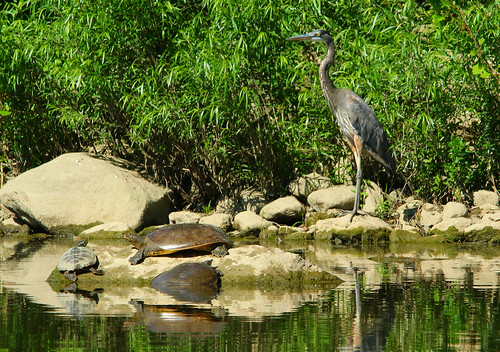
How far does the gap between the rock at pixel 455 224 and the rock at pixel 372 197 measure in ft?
3.90

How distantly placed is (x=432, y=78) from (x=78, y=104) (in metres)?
6.29

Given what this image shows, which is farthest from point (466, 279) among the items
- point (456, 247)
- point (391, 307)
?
point (456, 247)

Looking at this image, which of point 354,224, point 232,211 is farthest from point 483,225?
point 232,211

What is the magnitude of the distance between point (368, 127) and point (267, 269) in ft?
14.8

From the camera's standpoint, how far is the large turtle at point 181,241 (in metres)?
6.60

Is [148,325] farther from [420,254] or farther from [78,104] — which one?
[78,104]

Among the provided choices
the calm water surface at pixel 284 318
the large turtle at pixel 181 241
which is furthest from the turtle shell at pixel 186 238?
the calm water surface at pixel 284 318

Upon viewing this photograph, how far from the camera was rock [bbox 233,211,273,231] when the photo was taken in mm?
11062

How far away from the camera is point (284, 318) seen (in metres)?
5.04

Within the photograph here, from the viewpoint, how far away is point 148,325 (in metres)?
4.82

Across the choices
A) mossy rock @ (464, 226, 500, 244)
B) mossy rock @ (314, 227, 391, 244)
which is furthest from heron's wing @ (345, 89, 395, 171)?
mossy rock @ (464, 226, 500, 244)

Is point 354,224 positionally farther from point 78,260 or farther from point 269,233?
point 78,260

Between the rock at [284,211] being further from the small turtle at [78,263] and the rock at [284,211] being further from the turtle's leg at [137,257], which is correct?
the small turtle at [78,263]

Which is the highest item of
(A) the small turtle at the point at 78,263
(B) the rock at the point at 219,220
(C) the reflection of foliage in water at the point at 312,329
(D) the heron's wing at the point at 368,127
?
(D) the heron's wing at the point at 368,127
